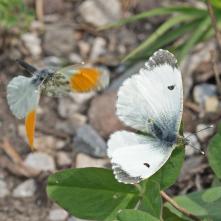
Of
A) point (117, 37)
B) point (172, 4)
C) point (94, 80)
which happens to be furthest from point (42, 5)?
point (94, 80)

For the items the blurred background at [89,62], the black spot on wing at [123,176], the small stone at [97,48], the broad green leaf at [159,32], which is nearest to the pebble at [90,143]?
the blurred background at [89,62]

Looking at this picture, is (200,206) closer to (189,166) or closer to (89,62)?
(189,166)

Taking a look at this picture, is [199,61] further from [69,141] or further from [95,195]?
[95,195]

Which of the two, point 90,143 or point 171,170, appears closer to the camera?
point 171,170

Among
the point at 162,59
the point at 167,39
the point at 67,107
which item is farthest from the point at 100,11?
the point at 162,59

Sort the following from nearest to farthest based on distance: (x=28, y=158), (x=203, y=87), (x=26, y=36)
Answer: (x=28, y=158)
(x=203, y=87)
(x=26, y=36)

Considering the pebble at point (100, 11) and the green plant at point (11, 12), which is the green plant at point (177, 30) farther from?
the green plant at point (11, 12)
